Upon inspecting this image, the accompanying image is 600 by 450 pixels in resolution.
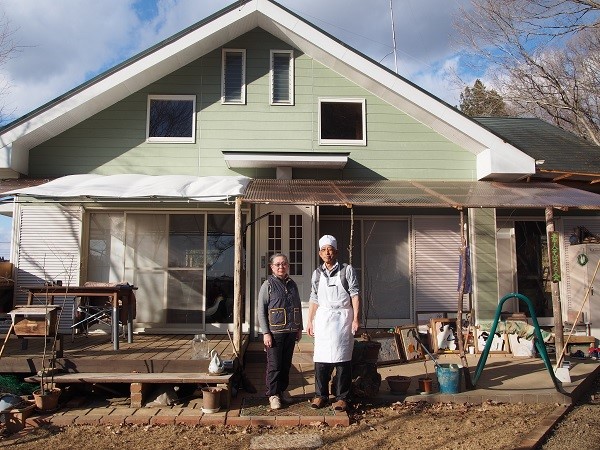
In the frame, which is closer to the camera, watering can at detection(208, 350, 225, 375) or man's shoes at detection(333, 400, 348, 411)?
man's shoes at detection(333, 400, 348, 411)

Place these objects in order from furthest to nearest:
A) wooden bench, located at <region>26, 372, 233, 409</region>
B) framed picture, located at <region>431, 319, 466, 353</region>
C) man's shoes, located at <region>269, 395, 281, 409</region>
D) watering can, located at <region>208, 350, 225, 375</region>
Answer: framed picture, located at <region>431, 319, 466, 353</region>
watering can, located at <region>208, 350, 225, 375</region>
wooden bench, located at <region>26, 372, 233, 409</region>
man's shoes, located at <region>269, 395, 281, 409</region>

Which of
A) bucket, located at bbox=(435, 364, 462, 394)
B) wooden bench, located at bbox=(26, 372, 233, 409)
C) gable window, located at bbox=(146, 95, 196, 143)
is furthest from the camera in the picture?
gable window, located at bbox=(146, 95, 196, 143)

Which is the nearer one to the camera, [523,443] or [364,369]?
[523,443]

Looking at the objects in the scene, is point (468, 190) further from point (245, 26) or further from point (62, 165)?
point (62, 165)

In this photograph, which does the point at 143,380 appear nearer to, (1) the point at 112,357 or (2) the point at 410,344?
(1) the point at 112,357

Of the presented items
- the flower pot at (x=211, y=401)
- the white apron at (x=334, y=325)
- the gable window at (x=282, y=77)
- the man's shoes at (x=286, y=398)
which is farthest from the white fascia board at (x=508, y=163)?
the flower pot at (x=211, y=401)

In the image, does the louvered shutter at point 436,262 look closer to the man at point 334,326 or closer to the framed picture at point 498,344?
the framed picture at point 498,344

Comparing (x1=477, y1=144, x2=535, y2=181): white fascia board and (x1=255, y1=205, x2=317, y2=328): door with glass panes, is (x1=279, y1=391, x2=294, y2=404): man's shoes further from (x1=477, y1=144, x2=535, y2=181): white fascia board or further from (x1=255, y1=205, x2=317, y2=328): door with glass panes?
(x1=477, y1=144, x2=535, y2=181): white fascia board

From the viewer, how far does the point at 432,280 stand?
9523 mm

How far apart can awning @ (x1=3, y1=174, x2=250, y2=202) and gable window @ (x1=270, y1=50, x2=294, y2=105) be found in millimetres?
1860

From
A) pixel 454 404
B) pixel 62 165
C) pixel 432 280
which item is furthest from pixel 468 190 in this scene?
pixel 62 165

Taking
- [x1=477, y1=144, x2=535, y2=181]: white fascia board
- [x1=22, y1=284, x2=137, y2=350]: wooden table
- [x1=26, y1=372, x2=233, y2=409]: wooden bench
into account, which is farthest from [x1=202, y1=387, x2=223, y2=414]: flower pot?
[x1=477, y1=144, x2=535, y2=181]: white fascia board

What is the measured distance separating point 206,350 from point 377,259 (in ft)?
14.0

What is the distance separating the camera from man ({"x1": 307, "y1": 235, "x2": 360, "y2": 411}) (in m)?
5.55
